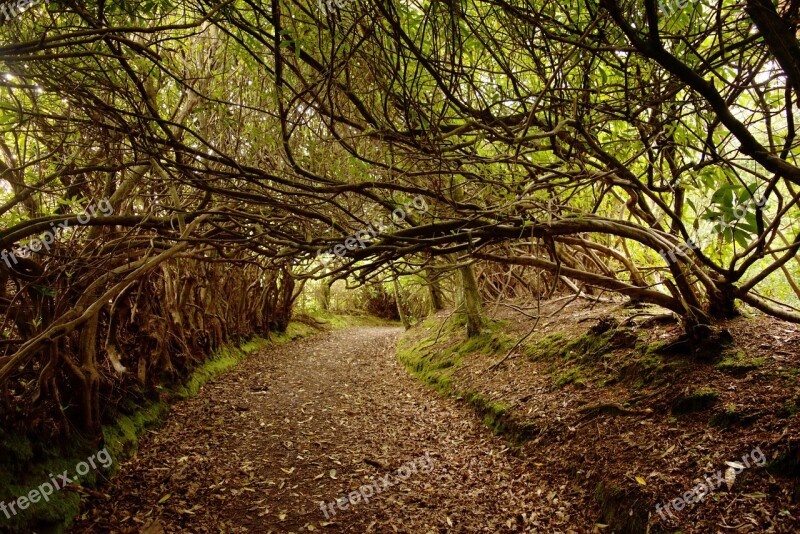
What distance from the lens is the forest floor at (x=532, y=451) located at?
9.05 feet

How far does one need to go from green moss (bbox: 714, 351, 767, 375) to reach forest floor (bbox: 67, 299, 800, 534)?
16 millimetres

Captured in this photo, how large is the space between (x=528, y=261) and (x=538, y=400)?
2.03m

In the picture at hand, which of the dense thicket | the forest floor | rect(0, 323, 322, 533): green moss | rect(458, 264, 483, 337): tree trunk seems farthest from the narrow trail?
rect(458, 264, 483, 337): tree trunk

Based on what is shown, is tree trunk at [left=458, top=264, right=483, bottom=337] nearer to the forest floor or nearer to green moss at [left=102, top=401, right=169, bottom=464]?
the forest floor

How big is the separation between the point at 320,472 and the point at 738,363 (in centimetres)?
393

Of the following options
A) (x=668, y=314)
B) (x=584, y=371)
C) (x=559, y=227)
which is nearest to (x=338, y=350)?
(x=584, y=371)

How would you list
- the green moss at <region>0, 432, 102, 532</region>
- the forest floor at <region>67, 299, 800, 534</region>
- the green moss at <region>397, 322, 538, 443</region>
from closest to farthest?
the forest floor at <region>67, 299, 800, 534</region>, the green moss at <region>0, 432, 102, 532</region>, the green moss at <region>397, 322, 538, 443</region>

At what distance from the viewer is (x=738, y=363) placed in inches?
133

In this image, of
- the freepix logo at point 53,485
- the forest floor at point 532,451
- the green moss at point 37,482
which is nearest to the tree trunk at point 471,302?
the forest floor at point 532,451

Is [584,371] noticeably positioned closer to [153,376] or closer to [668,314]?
[668,314]

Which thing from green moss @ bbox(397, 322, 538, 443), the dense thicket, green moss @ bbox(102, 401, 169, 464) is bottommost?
green moss @ bbox(397, 322, 538, 443)

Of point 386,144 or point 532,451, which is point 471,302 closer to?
point 532,451

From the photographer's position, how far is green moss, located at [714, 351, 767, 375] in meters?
3.29

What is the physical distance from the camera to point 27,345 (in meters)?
2.92
